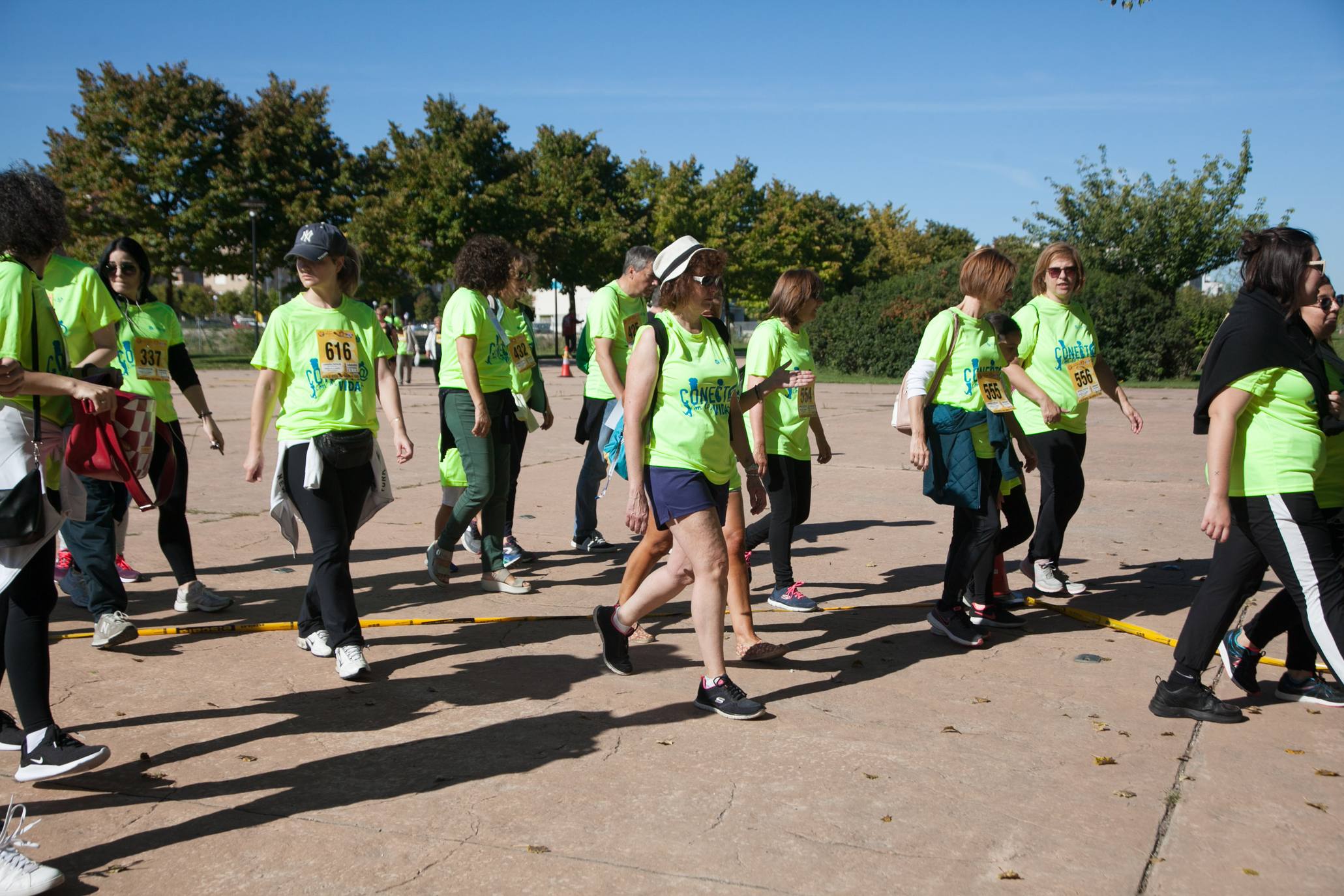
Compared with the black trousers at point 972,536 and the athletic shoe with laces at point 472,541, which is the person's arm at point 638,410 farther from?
the athletic shoe with laces at point 472,541

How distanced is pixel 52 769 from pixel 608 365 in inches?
148

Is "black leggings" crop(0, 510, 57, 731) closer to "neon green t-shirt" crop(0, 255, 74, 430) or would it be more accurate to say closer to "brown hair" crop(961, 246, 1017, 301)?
"neon green t-shirt" crop(0, 255, 74, 430)

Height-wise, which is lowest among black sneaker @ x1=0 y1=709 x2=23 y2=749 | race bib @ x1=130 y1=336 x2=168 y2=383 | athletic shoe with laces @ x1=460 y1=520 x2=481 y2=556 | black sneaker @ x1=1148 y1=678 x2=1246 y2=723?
black sneaker @ x1=1148 y1=678 x2=1246 y2=723

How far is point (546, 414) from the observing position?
24.8ft

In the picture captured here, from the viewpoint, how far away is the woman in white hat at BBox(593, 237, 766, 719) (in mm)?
4297

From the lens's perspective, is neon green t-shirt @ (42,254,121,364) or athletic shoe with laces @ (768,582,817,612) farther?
athletic shoe with laces @ (768,582,817,612)

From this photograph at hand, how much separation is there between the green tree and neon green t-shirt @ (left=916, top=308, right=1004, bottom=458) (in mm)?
40795

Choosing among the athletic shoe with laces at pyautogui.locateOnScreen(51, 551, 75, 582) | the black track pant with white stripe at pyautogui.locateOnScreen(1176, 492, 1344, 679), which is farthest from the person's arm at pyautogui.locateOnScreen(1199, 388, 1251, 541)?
the athletic shoe with laces at pyautogui.locateOnScreen(51, 551, 75, 582)

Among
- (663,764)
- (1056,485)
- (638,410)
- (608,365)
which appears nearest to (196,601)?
(608,365)

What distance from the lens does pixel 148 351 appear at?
6.14 meters

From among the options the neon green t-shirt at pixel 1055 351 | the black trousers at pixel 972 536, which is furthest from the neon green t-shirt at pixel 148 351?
the neon green t-shirt at pixel 1055 351

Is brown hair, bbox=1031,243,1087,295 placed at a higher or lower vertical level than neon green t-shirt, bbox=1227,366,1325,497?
higher

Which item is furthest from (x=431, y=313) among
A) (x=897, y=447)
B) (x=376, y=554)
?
(x=376, y=554)

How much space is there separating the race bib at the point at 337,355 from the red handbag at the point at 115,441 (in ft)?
2.46
